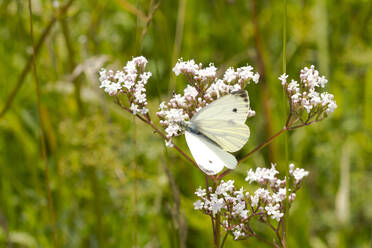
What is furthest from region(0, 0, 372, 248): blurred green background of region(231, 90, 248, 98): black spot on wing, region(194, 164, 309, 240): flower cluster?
region(231, 90, 248, 98): black spot on wing

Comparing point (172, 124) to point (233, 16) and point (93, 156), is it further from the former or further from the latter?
point (233, 16)

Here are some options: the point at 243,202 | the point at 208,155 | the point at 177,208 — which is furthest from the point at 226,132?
the point at 177,208

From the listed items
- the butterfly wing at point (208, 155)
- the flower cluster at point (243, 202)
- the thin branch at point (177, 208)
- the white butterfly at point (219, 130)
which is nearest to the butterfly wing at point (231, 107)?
the white butterfly at point (219, 130)

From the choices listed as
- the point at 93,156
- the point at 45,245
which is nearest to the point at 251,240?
the point at 93,156

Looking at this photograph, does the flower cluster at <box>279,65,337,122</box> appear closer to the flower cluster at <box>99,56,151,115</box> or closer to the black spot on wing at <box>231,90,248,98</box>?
the black spot on wing at <box>231,90,248,98</box>

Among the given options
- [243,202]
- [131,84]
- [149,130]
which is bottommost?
[243,202]

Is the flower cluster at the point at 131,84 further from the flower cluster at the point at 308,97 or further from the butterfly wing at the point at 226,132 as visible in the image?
the flower cluster at the point at 308,97

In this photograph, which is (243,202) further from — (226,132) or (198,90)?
(198,90)
